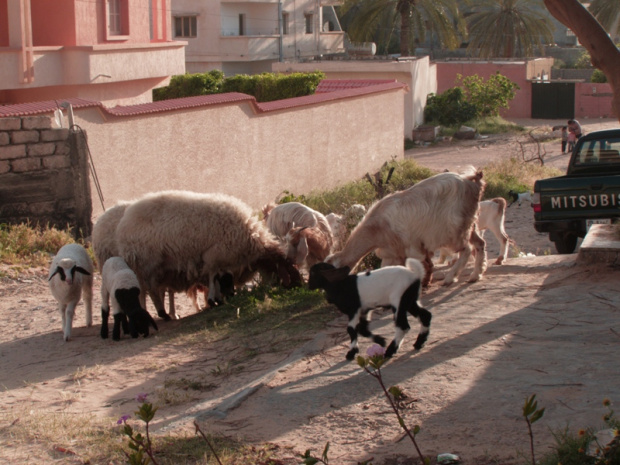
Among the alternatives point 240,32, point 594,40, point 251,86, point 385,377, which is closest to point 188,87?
point 251,86

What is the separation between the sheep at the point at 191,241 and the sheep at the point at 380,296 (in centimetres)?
246

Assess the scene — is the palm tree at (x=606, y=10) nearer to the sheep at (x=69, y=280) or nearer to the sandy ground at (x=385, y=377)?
the sandy ground at (x=385, y=377)

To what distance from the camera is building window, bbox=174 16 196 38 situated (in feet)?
144

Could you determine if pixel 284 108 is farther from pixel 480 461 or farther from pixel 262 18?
pixel 262 18

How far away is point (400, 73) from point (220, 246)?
2558 centimetres

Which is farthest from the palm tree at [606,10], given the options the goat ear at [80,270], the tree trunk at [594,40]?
the goat ear at [80,270]

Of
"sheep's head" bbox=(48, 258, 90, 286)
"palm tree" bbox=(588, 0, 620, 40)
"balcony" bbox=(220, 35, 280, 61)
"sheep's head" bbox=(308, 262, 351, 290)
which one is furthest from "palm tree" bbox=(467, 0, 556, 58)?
"sheep's head" bbox=(308, 262, 351, 290)

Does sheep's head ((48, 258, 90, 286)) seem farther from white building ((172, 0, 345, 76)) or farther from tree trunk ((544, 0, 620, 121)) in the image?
white building ((172, 0, 345, 76))

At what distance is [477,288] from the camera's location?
8.77m

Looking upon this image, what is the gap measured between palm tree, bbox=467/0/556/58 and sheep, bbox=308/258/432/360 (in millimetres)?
42194

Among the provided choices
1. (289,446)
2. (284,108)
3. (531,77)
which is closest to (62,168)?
(284,108)

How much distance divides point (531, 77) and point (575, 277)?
37.0 m

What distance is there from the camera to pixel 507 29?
1847 inches

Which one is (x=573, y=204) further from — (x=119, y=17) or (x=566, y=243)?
(x=119, y=17)
